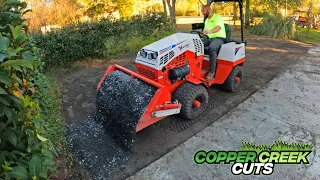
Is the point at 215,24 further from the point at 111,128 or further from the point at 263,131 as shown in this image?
the point at 111,128

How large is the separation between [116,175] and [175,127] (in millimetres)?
1176

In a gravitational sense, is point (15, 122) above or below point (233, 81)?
above

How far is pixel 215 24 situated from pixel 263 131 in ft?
6.30

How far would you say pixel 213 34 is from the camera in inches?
174

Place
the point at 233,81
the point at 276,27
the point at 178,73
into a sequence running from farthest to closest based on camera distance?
1. the point at 276,27
2. the point at 233,81
3. the point at 178,73

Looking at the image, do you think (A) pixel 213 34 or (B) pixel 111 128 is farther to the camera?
(A) pixel 213 34

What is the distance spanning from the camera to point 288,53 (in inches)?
291

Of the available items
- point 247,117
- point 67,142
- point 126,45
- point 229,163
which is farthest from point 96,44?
point 229,163

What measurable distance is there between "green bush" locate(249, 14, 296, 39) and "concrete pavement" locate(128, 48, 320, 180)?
16.7 feet

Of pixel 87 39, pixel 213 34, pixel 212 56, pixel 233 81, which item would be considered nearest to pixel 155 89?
pixel 212 56

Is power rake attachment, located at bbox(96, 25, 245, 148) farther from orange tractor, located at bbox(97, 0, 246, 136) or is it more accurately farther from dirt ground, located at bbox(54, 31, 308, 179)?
→ dirt ground, located at bbox(54, 31, 308, 179)

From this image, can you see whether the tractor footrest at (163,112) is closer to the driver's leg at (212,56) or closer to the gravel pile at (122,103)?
the gravel pile at (122,103)

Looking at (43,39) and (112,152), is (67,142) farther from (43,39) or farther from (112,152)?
Result: (43,39)

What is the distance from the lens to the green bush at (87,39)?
20.7 ft
